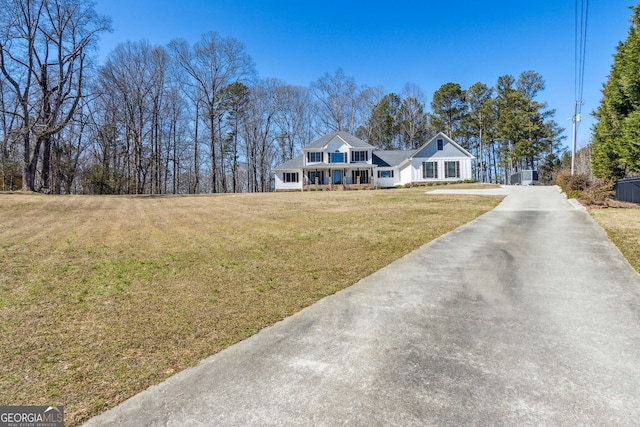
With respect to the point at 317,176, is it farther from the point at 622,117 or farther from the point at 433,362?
the point at 433,362

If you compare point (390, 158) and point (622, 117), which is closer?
point (622, 117)

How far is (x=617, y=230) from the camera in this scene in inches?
344

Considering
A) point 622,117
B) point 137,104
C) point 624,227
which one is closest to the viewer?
point 624,227

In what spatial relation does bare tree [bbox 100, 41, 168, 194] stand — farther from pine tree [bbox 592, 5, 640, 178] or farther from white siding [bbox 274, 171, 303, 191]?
pine tree [bbox 592, 5, 640, 178]

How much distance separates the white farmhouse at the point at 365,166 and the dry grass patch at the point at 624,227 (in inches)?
771

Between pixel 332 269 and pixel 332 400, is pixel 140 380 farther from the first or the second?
pixel 332 269

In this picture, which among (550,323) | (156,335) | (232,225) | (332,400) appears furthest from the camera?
(232,225)

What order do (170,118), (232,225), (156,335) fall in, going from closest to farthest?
(156,335), (232,225), (170,118)

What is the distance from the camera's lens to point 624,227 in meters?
9.13

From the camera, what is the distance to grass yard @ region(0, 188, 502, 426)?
9.02 ft

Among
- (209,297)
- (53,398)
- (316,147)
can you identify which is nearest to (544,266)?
(209,297)

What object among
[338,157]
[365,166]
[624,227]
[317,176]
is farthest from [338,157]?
[624,227]

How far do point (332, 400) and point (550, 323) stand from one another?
272cm

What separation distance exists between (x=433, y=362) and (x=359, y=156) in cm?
3270
